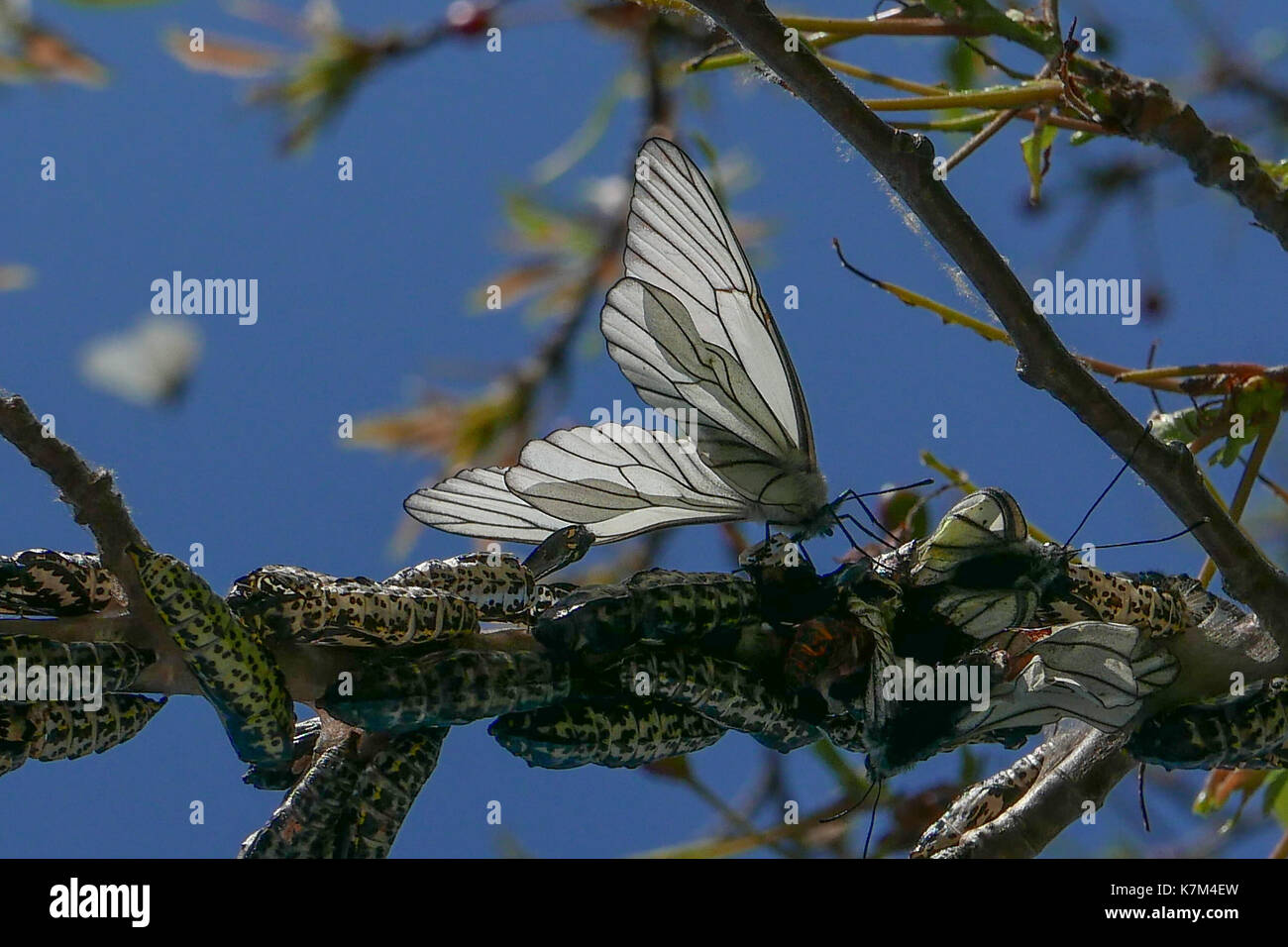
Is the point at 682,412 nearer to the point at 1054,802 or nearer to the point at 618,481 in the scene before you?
the point at 618,481

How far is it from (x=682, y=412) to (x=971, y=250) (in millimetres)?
369

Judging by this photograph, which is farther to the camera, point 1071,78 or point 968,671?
point 1071,78

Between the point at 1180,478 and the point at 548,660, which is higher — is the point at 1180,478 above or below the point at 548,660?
above

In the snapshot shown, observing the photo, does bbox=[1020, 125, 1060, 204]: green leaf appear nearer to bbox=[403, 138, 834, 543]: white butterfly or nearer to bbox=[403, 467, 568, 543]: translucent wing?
bbox=[403, 138, 834, 543]: white butterfly

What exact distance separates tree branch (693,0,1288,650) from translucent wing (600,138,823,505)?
19cm

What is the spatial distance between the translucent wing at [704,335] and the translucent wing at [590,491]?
4 cm

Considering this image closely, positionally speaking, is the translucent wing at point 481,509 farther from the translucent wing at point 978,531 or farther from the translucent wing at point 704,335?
the translucent wing at point 978,531

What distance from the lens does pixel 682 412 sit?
1533 millimetres

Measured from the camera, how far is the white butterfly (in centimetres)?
150
